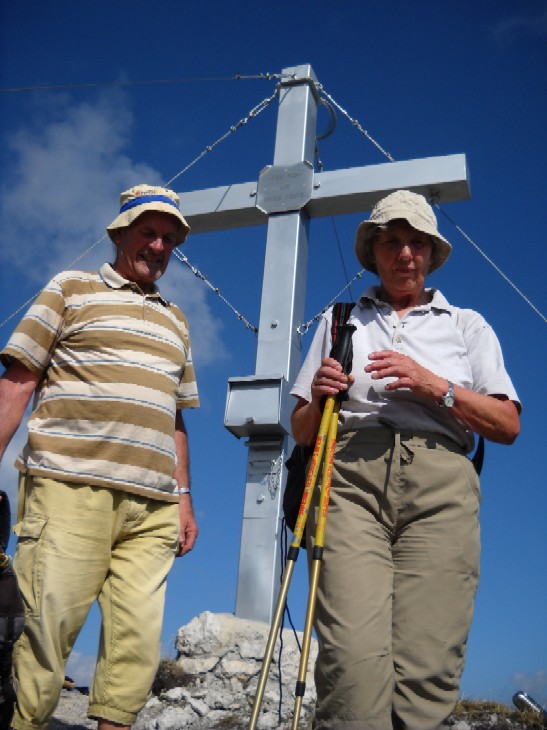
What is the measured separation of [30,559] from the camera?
2.86m

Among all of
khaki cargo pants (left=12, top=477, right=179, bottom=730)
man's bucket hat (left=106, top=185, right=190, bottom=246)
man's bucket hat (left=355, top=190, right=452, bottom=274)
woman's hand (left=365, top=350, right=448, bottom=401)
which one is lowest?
khaki cargo pants (left=12, top=477, right=179, bottom=730)

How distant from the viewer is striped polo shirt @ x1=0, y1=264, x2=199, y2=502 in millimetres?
2998

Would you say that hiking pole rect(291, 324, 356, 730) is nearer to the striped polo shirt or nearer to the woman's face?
the woman's face

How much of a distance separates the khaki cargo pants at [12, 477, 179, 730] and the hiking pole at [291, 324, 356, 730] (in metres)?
0.81

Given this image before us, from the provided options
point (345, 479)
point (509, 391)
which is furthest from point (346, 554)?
point (509, 391)

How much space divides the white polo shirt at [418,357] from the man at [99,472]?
0.66 meters

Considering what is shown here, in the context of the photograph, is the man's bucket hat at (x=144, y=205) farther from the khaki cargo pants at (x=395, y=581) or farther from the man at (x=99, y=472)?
the khaki cargo pants at (x=395, y=581)

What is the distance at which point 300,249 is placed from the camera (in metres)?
6.59

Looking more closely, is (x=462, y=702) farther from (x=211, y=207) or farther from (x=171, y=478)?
(x=211, y=207)

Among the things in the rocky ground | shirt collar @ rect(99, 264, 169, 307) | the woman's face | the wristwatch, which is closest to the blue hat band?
shirt collar @ rect(99, 264, 169, 307)

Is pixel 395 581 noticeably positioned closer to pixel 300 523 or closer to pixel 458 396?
pixel 300 523

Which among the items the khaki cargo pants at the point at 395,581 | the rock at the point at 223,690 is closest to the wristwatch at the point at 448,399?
the khaki cargo pants at the point at 395,581

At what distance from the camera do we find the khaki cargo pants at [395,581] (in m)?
2.37

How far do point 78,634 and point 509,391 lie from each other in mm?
1722
